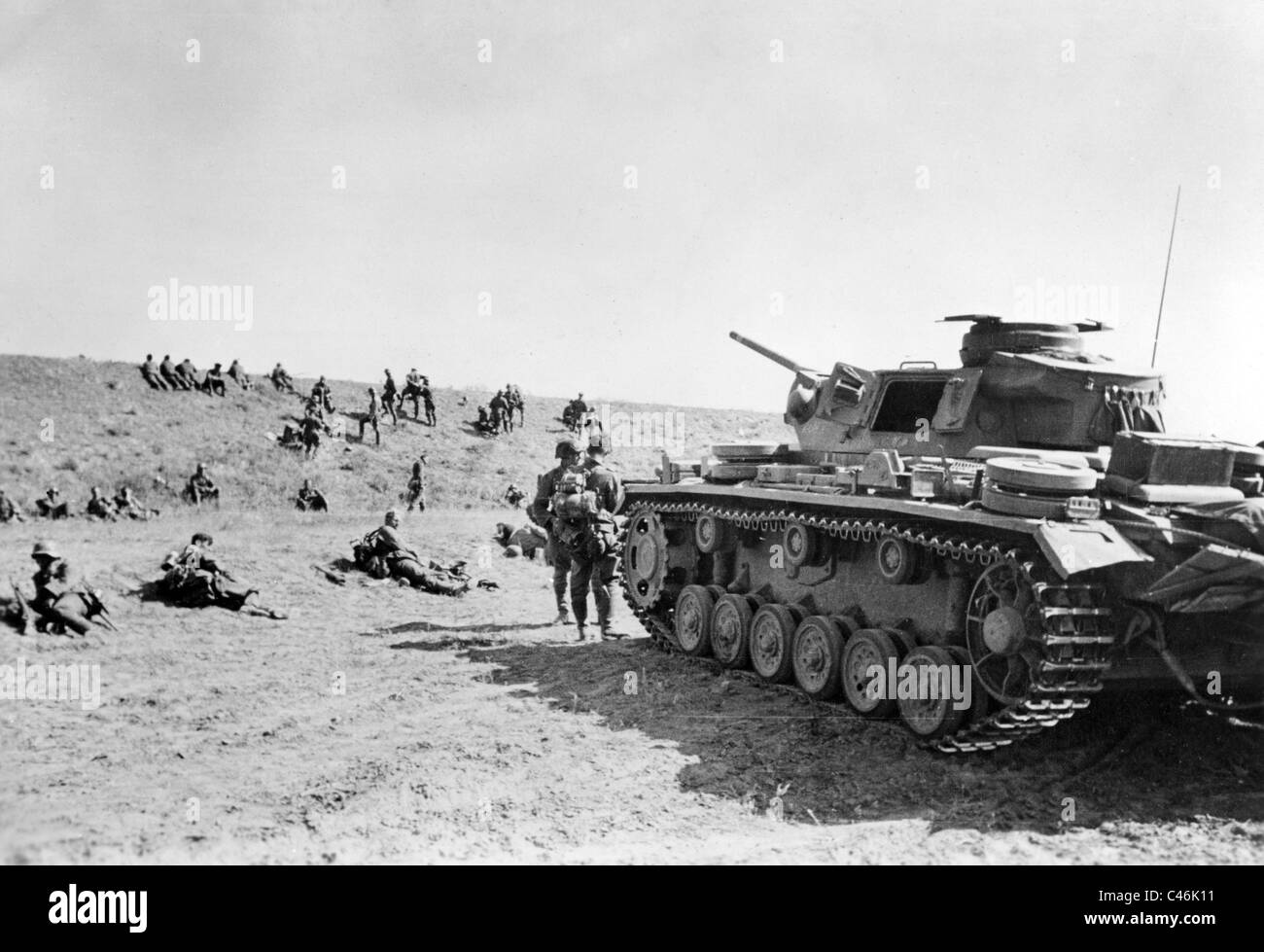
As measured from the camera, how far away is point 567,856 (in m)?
5.64

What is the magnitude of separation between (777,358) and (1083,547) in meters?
6.09

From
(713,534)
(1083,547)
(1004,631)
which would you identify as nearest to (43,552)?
(713,534)

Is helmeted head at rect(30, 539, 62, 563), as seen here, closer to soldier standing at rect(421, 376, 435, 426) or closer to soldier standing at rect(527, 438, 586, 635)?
soldier standing at rect(527, 438, 586, 635)

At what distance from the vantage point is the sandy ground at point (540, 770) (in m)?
5.82

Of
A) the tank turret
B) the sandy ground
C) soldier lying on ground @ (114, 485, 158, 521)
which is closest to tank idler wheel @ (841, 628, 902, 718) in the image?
the sandy ground

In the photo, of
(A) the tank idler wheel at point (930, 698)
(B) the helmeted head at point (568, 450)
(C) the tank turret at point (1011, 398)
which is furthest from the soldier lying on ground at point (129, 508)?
(A) the tank idler wheel at point (930, 698)

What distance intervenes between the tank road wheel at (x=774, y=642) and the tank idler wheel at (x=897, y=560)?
56.2 inches

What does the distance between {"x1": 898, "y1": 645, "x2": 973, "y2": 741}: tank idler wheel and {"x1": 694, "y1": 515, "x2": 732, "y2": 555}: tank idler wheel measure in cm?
345

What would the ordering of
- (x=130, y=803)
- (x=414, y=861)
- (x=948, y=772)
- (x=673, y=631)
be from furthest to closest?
(x=673, y=631)
(x=948, y=772)
(x=130, y=803)
(x=414, y=861)

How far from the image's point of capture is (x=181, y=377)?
128 ft
